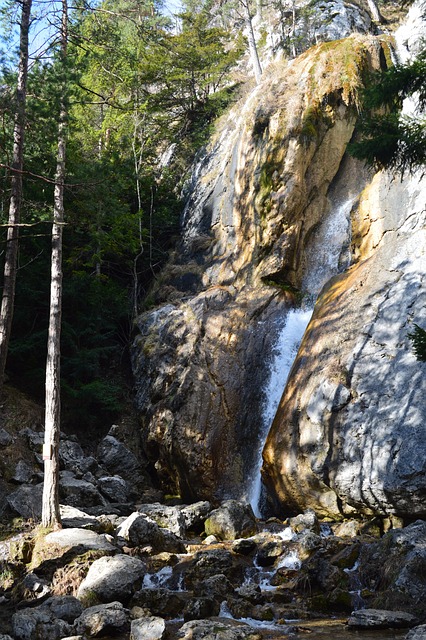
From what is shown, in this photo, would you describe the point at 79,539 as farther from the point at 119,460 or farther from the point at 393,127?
the point at 393,127

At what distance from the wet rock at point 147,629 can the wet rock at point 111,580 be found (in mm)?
1015

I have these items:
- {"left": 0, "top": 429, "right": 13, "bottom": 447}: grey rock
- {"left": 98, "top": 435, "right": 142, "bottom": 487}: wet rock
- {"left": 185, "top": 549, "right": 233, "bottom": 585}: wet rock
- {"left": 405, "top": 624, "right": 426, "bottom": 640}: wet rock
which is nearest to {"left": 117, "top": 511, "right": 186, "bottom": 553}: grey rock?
{"left": 185, "top": 549, "right": 233, "bottom": 585}: wet rock

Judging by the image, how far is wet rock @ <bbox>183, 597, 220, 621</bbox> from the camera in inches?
293

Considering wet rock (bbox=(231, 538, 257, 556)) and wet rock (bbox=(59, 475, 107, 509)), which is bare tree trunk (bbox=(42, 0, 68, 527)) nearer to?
wet rock (bbox=(59, 475, 107, 509))

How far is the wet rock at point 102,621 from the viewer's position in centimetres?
696

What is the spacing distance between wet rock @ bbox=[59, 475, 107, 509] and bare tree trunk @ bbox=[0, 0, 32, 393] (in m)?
3.54

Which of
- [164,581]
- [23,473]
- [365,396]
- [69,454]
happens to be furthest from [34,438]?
[365,396]

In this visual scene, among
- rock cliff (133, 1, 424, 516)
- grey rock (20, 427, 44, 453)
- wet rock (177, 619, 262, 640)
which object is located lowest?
wet rock (177, 619, 262, 640)

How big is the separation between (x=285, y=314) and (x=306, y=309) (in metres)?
0.65

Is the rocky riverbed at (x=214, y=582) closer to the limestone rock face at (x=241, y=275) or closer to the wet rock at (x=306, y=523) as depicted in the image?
the wet rock at (x=306, y=523)

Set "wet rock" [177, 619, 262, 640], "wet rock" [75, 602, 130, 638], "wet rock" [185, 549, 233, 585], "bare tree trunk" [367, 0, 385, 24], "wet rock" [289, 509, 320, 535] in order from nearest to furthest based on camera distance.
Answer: "wet rock" [177, 619, 262, 640] → "wet rock" [75, 602, 130, 638] → "wet rock" [185, 549, 233, 585] → "wet rock" [289, 509, 320, 535] → "bare tree trunk" [367, 0, 385, 24]

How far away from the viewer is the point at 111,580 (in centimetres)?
801

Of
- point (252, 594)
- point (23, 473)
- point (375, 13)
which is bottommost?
point (252, 594)

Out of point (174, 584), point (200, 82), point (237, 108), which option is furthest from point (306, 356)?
point (200, 82)
